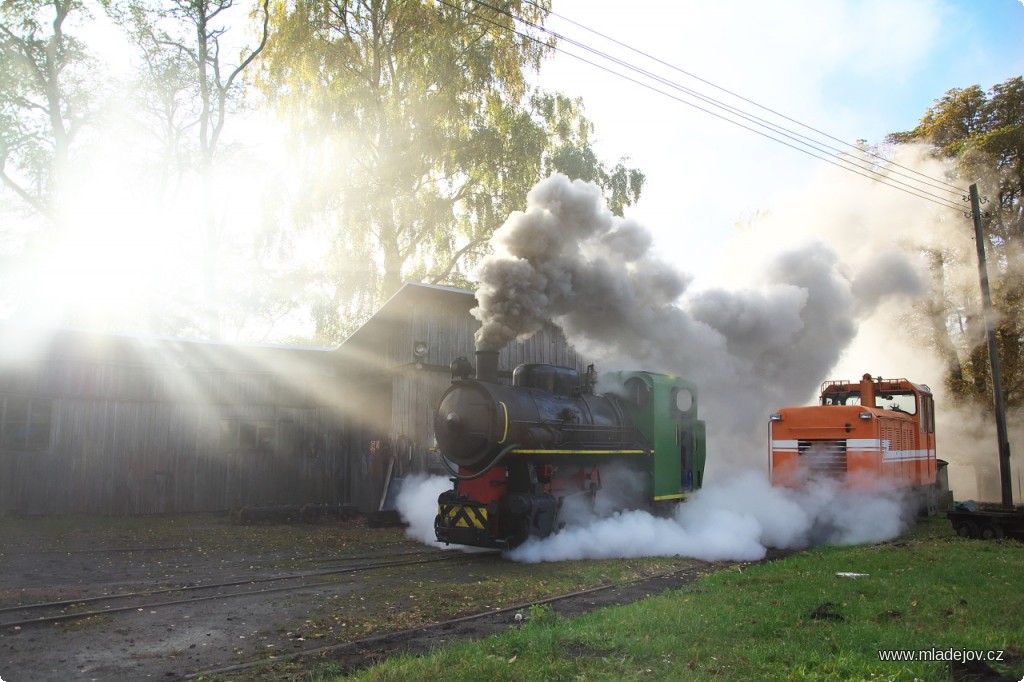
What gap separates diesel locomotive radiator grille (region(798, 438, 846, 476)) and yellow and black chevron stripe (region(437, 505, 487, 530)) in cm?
713

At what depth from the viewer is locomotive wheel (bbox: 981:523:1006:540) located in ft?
40.2

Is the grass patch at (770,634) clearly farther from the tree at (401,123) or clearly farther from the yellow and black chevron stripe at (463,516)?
the tree at (401,123)

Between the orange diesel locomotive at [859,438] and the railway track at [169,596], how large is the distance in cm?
797

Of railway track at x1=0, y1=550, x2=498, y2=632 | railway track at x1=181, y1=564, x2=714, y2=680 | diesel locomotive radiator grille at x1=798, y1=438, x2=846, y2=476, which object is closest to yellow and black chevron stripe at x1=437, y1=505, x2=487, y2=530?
railway track at x1=0, y1=550, x2=498, y2=632

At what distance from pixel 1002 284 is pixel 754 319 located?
501 inches

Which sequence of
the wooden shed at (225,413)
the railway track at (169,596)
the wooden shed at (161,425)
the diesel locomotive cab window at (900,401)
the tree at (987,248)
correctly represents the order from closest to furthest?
the railway track at (169,596) → the wooden shed at (161,425) → the wooden shed at (225,413) → the diesel locomotive cab window at (900,401) → the tree at (987,248)

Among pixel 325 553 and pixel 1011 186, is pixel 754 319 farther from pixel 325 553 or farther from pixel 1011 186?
pixel 1011 186

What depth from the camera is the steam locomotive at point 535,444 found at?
1048 cm

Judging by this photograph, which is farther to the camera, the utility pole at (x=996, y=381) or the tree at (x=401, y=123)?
the tree at (x=401, y=123)

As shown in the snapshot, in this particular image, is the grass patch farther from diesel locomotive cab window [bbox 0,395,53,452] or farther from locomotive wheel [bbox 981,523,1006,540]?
diesel locomotive cab window [bbox 0,395,53,452]

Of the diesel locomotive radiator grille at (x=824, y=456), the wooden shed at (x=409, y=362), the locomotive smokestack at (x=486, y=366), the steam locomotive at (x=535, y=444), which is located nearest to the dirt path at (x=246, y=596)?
the steam locomotive at (x=535, y=444)

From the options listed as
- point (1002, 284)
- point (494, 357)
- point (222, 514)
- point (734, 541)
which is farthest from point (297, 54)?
point (1002, 284)

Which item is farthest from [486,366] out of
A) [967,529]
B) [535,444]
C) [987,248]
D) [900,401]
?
[987,248]

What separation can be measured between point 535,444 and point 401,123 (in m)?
16.3
